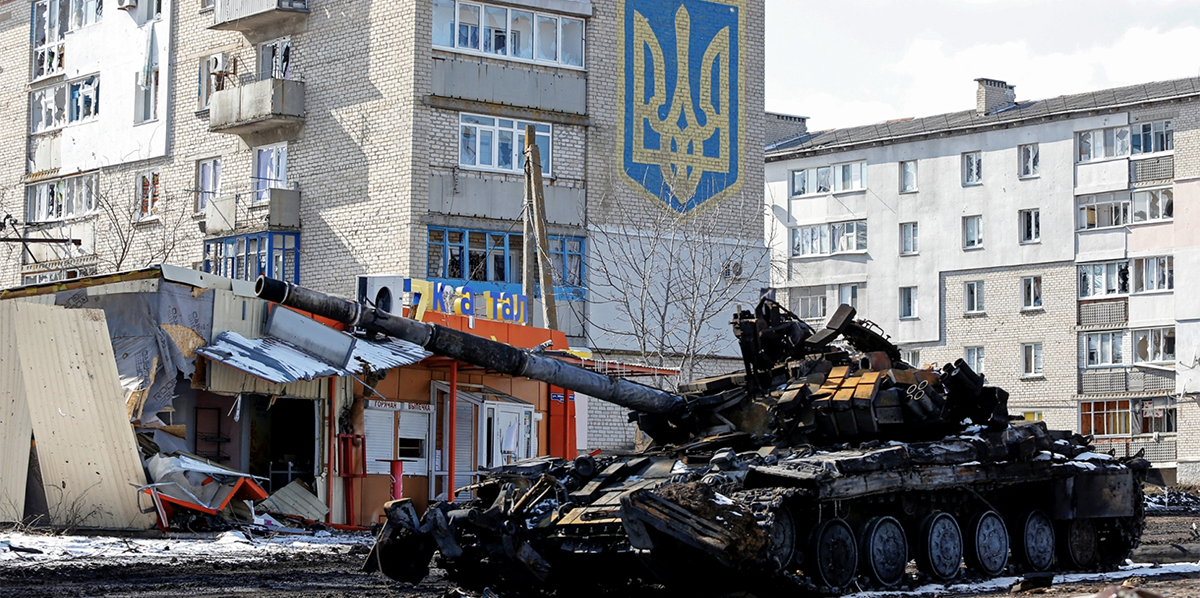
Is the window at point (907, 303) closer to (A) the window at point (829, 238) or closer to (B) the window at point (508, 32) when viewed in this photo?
(A) the window at point (829, 238)

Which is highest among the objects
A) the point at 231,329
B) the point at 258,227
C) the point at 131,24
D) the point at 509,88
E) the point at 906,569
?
the point at 131,24

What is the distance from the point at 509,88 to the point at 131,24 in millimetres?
13141

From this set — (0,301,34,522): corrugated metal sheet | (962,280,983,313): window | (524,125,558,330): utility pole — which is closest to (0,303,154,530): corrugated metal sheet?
(0,301,34,522): corrugated metal sheet

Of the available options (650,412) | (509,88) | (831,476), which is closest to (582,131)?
(509,88)

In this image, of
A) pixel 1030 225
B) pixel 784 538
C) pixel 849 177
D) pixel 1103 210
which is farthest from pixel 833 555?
pixel 849 177

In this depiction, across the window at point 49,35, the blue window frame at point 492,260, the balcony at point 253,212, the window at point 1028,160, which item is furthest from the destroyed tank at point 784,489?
the window at point 1028,160

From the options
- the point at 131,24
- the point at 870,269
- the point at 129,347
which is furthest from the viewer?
the point at 870,269

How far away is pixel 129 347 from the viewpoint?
21.4m

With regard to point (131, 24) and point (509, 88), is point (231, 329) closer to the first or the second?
point (509, 88)

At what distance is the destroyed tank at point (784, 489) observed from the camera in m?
13.9

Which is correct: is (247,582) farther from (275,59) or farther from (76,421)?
(275,59)

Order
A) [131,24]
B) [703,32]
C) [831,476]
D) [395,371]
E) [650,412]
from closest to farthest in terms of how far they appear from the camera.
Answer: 1. [831,476]
2. [650,412]
3. [395,371]
4. [703,32]
5. [131,24]

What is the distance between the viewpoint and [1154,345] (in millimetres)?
49938

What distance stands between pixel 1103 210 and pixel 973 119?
5.74 meters
